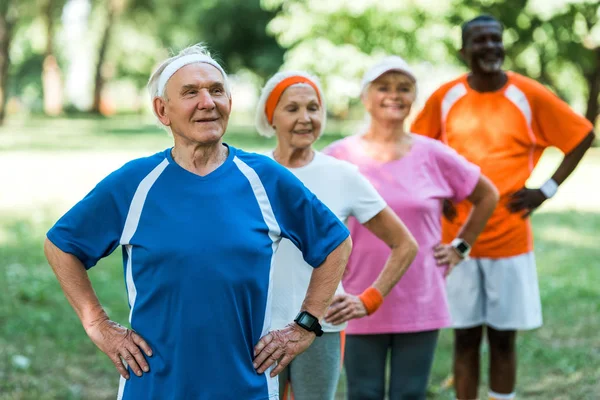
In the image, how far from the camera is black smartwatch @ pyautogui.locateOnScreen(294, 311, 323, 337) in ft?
10.3

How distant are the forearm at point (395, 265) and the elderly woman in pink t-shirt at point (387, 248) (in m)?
0.35

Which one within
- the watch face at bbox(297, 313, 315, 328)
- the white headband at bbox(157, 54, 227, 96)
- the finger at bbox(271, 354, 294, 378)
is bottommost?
the finger at bbox(271, 354, 294, 378)

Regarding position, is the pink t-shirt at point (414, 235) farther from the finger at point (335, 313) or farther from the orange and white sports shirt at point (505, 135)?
the orange and white sports shirt at point (505, 135)

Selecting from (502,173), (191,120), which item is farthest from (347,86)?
(191,120)

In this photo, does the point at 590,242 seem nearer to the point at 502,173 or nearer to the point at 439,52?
the point at 502,173

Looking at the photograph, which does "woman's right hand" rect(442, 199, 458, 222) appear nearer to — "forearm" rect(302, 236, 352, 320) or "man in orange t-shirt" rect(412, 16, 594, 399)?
"man in orange t-shirt" rect(412, 16, 594, 399)

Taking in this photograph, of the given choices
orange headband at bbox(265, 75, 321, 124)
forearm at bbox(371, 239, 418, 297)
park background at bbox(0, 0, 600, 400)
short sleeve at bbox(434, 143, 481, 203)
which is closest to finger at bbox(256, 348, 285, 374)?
forearm at bbox(371, 239, 418, 297)

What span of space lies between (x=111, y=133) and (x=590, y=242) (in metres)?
28.9

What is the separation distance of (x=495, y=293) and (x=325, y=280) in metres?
2.45

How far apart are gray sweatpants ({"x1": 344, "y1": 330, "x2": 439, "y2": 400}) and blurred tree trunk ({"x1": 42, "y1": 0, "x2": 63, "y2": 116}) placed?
44.8m

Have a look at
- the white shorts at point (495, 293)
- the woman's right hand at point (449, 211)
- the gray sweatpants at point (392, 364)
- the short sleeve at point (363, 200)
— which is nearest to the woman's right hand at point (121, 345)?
the short sleeve at point (363, 200)

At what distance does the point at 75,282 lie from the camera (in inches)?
119

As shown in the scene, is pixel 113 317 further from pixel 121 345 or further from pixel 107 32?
pixel 107 32

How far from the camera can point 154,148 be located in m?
28.6
